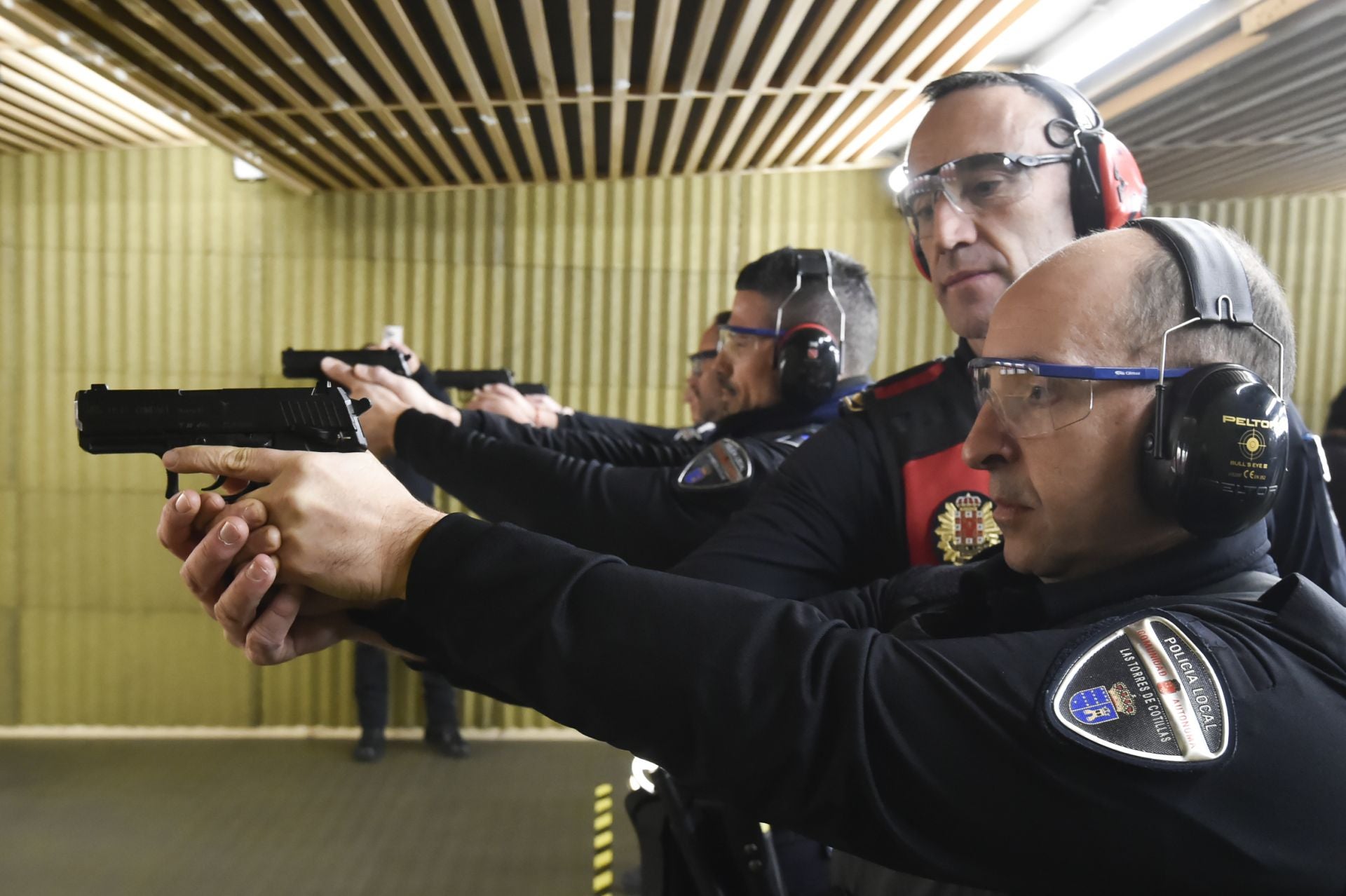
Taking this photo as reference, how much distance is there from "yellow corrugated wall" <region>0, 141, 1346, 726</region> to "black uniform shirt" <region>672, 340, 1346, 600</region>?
12.1ft

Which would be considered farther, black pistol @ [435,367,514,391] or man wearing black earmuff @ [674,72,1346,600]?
black pistol @ [435,367,514,391]

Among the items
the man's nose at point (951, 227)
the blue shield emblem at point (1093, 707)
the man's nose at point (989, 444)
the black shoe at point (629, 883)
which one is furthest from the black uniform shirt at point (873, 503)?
the black shoe at point (629, 883)

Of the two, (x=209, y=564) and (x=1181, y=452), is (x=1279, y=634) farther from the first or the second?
(x=209, y=564)

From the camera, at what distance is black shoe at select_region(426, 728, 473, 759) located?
4.75 metres

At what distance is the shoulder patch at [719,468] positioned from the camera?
1785 mm

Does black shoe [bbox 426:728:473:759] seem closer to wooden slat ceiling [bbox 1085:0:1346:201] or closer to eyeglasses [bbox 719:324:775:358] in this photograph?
eyeglasses [bbox 719:324:775:358]

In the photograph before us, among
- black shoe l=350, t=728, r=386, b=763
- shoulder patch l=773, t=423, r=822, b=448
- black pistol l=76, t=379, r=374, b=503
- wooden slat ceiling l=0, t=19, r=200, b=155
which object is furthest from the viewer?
black shoe l=350, t=728, r=386, b=763

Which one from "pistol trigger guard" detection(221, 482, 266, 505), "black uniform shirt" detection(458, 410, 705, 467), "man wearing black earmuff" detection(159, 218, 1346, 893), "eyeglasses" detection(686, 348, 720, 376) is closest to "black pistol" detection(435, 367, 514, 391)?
"black uniform shirt" detection(458, 410, 705, 467)

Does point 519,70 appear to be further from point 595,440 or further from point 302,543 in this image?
point 302,543

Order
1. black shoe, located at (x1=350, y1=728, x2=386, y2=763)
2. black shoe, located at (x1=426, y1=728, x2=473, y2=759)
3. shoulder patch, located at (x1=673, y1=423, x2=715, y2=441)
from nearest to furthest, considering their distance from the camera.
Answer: shoulder patch, located at (x1=673, y1=423, x2=715, y2=441)
black shoe, located at (x1=350, y1=728, x2=386, y2=763)
black shoe, located at (x1=426, y1=728, x2=473, y2=759)

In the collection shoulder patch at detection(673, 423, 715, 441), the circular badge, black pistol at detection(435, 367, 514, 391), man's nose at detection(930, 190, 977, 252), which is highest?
man's nose at detection(930, 190, 977, 252)

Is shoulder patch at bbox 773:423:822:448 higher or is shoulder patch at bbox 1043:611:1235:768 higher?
shoulder patch at bbox 773:423:822:448

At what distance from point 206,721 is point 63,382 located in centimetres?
195

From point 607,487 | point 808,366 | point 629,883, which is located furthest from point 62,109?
point 629,883
